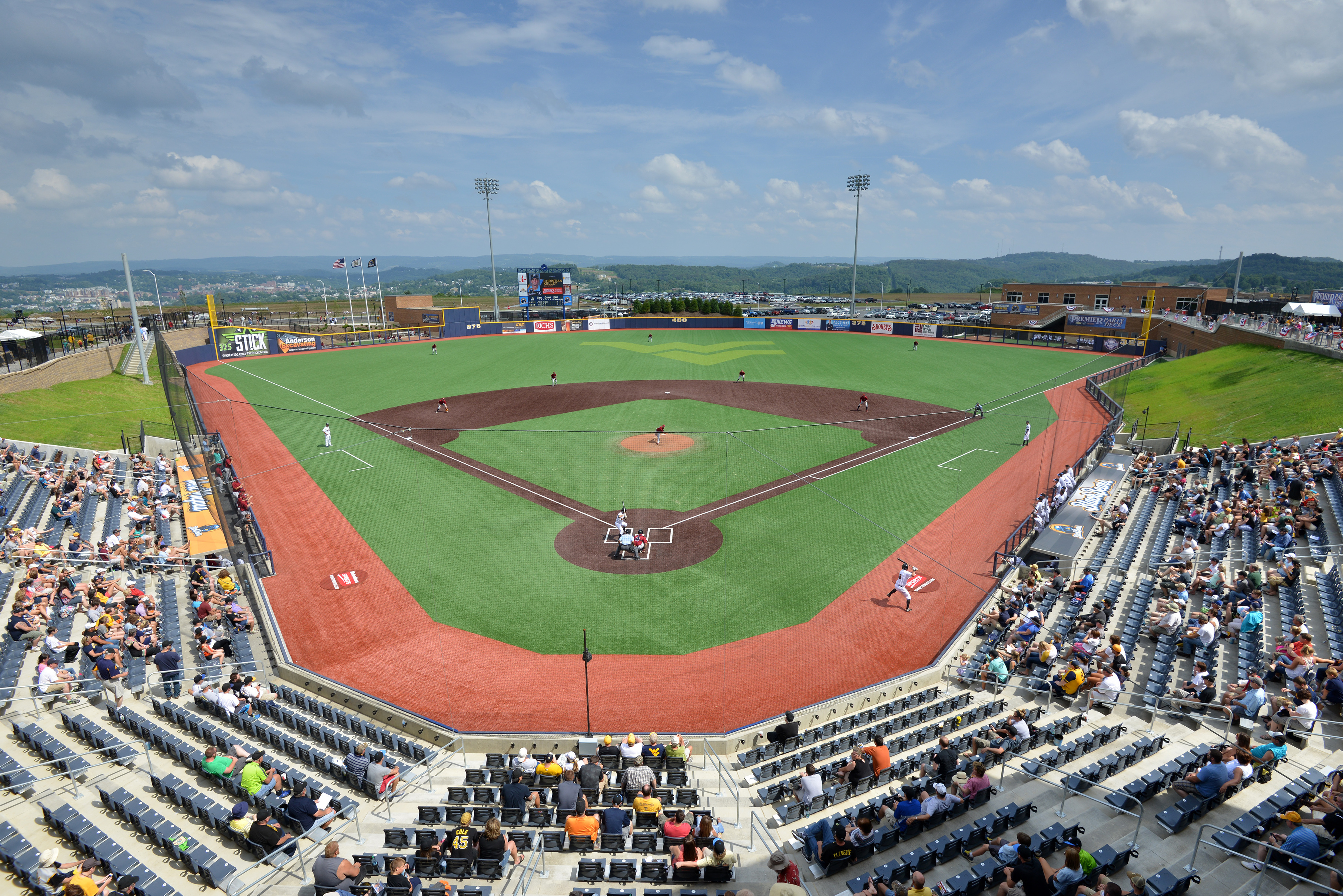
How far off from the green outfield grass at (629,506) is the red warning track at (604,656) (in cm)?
62

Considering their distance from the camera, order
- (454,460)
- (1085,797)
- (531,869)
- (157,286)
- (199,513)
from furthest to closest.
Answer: (157,286) < (454,460) < (199,513) < (1085,797) < (531,869)

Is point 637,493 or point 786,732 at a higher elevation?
point 637,493

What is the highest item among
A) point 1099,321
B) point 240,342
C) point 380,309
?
point 380,309

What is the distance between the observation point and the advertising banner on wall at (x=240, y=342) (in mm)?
62719

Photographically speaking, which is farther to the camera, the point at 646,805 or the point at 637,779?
the point at 637,779

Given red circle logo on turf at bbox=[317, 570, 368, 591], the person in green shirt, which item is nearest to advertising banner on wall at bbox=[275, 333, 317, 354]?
red circle logo on turf at bbox=[317, 570, 368, 591]

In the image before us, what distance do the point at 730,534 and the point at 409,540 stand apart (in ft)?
37.4

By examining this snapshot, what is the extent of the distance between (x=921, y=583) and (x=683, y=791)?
39.8 ft

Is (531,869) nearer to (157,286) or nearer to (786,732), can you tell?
(786,732)

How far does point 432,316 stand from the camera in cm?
9994

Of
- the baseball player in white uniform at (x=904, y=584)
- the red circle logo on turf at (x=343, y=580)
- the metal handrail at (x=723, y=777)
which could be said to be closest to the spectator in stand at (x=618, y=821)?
the metal handrail at (x=723, y=777)

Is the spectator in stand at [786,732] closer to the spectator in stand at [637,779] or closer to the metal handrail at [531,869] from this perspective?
the spectator in stand at [637,779]

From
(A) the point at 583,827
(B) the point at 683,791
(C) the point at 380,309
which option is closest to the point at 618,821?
(A) the point at 583,827

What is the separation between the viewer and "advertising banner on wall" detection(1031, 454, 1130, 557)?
20062 millimetres
